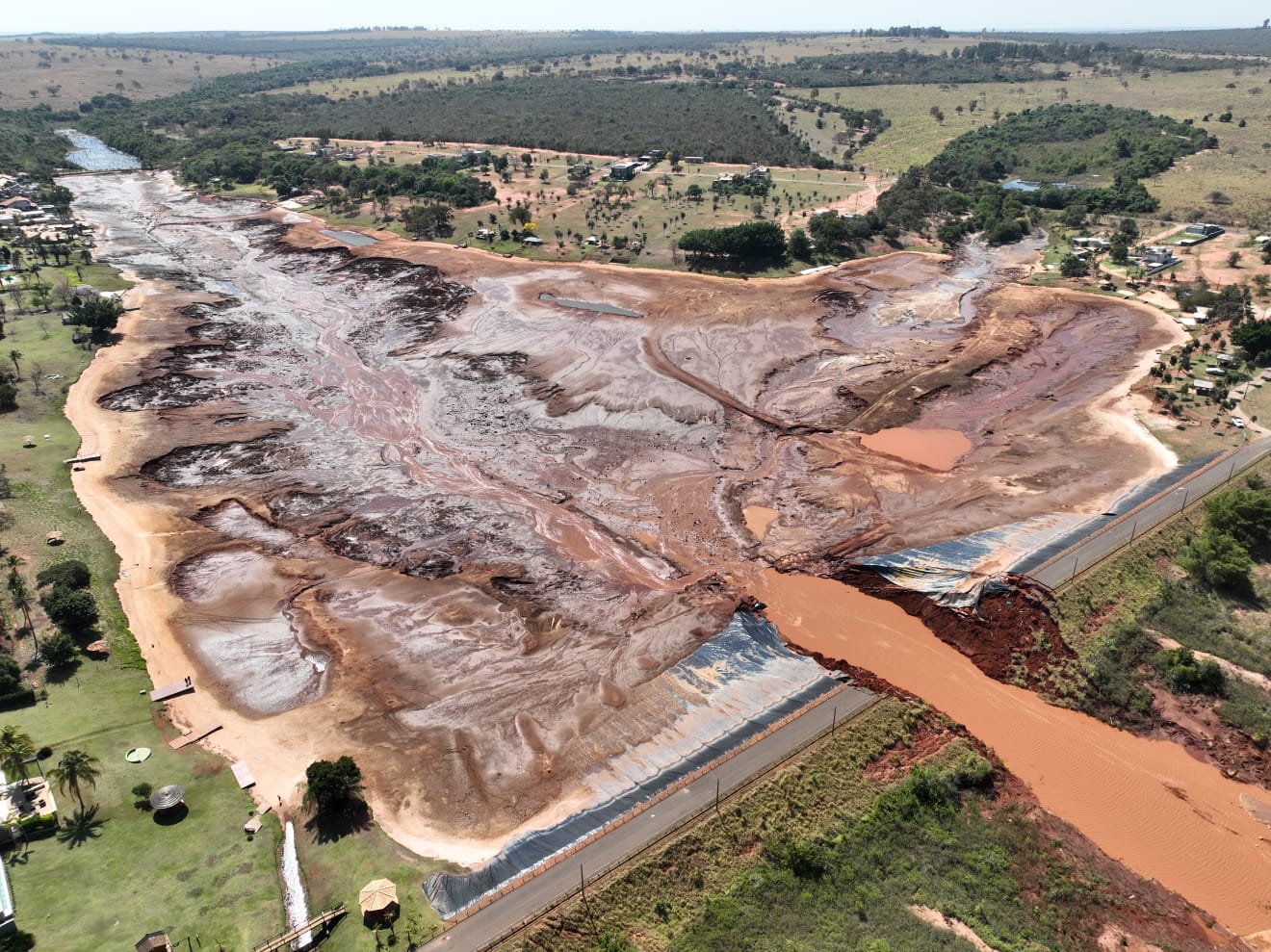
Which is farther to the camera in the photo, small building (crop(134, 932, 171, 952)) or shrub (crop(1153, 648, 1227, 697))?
shrub (crop(1153, 648, 1227, 697))

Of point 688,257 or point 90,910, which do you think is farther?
point 688,257

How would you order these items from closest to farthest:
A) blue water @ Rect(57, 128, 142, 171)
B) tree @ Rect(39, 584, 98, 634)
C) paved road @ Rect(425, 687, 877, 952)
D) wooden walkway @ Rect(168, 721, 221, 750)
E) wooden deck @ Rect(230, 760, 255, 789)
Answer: paved road @ Rect(425, 687, 877, 952) < wooden deck @ Rect(230, 760, 255, 789) < wooden walkway @ Rect(168, 721, 221, 750) < tree @ Rect(39, 584, 98, 634) < blue water @ Rect(57, 128, 142, 171)

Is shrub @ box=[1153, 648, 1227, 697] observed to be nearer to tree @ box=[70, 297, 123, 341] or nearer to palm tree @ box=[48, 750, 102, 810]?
palm tree @ box=[48, 750, 102, 810]

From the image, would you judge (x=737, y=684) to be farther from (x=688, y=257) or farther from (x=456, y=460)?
(x=688, y=257)

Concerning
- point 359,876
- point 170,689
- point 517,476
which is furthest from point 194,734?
point 517,476

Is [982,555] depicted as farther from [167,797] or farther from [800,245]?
[800,245]

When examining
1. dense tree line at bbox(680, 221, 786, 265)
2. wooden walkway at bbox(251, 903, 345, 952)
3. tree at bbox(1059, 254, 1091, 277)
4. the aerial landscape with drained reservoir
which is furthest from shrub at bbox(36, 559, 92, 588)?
tree at bbox(1059, 254, 1091, 277)

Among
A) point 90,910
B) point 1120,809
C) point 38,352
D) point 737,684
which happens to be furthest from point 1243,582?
point 38,352
